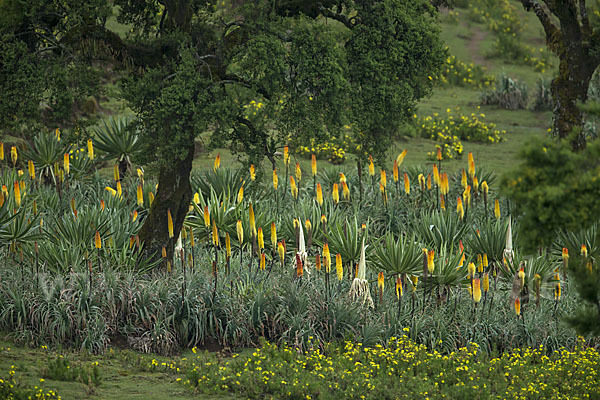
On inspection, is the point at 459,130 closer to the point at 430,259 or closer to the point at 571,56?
the point at 571,56

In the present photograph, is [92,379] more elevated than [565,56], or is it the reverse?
[565,56]

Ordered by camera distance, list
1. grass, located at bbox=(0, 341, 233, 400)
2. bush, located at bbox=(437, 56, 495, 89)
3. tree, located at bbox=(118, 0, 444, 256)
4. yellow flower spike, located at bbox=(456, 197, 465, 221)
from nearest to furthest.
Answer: grass, located at bbox=(0, 341, 233, 400)
tree, located at bbox=(118, 0, 444, 256)
yellow flower spike, located at bbox=(456, 197, 465, 221)
bush, located at bbox=(437, 56, 495, 89)

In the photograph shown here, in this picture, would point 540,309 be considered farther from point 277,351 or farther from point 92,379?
point 92,379

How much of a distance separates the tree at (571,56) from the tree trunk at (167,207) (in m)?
5.93

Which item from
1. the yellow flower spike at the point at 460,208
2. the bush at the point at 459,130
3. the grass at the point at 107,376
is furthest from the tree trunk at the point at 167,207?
the bush at the point at 459,130

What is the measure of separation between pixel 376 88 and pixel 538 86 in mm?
17447

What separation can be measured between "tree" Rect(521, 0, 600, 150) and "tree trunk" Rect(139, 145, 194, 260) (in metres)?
5.93

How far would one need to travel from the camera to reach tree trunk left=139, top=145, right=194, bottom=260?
43.7ft

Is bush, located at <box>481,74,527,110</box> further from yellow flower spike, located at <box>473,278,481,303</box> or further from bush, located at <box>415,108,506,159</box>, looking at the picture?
yellow flower spike, located at <box>473,278,481,303</box>

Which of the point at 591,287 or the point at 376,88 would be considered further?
the point at 376,88

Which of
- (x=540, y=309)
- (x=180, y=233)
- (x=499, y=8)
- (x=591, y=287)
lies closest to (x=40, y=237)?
(x=180, y=233)

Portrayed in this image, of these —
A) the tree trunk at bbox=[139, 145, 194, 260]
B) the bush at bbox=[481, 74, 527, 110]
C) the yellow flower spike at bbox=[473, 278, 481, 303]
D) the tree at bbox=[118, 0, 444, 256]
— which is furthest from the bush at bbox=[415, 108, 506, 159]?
the yellow flower spike at bbox=[473, 278, 481, 303]

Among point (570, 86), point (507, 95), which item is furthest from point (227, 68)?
point (507, 95)

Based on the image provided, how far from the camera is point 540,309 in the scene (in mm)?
12523
